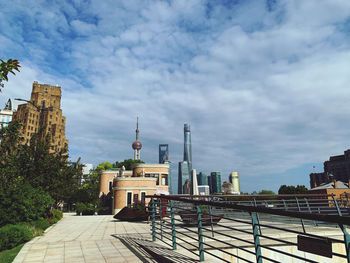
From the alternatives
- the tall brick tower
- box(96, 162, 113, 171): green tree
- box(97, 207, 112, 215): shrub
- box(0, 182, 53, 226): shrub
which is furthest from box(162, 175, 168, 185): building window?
the tall brick tower

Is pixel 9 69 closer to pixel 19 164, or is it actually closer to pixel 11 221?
pixel 11 221

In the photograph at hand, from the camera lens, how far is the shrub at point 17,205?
11.5 m

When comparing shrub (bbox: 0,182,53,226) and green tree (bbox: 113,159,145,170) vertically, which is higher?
green tree (bbox: 113,159,145,170)

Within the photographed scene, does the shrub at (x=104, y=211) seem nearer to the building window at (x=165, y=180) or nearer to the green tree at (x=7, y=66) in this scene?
the building window at (x=165, y=180)

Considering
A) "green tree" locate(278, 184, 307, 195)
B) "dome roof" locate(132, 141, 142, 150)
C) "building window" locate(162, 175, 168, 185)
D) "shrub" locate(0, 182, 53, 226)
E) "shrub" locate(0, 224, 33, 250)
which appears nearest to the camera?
"shrub" locate(0, 224, 33, 250)

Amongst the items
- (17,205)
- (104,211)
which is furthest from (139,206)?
(104,211)

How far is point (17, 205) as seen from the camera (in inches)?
464

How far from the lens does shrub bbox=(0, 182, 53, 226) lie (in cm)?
1148

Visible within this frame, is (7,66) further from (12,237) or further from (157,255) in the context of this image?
(12,237)

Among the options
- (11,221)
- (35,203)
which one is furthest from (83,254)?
(35,203)

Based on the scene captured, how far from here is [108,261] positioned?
563 cm

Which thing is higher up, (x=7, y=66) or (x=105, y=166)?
(x=105, y=166)

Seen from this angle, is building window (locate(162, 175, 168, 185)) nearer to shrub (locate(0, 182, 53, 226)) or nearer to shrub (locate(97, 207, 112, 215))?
shrub (locate(97, 207, 112, 215))

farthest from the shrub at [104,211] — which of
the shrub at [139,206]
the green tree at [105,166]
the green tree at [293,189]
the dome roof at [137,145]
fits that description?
the dome roof at [137,145]
